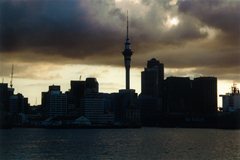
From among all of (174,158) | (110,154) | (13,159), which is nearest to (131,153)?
(110,154)

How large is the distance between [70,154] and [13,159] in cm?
1277

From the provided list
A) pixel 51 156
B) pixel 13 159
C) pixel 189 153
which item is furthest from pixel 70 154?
pixel 189 153

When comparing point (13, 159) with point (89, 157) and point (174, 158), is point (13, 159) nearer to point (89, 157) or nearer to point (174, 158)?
point (89, 157)

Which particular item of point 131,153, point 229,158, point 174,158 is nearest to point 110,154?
point 131,153

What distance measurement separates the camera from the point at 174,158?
95.4m

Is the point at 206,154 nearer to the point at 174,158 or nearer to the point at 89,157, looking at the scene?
the point at 174,158

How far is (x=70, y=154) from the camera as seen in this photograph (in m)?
104

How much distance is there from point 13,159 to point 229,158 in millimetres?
33258

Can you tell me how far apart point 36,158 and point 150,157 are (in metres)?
17.7

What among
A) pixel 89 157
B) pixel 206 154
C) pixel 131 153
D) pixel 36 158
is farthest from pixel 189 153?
pixel 36 158

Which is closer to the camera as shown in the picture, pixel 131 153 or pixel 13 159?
pixel 13 159

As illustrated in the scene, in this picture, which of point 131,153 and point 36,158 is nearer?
point 36,158

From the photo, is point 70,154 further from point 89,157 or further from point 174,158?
point 174,158

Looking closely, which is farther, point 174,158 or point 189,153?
point 189,153
